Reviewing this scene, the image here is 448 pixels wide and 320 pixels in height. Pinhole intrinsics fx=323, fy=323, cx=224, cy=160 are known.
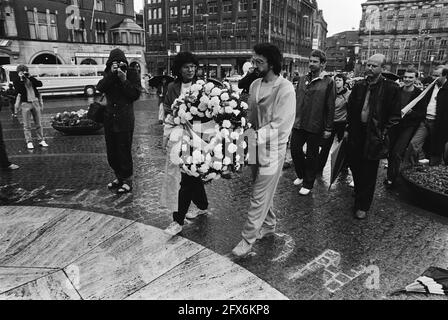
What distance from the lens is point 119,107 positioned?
16.5 feet

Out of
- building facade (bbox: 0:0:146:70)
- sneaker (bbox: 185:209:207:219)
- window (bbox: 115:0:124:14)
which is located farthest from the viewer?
window (bbox: 115:0:124:14)

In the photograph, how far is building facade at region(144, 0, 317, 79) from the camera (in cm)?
6184

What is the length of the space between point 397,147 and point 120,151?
4.80 m

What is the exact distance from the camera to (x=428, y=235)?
4113 millimetres

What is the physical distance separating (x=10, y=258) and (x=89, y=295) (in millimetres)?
1275

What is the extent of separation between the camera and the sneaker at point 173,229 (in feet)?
12.9

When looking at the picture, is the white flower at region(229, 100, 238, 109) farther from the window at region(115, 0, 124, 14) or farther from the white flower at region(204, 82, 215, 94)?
the window at region(115, 0, 124, 14)

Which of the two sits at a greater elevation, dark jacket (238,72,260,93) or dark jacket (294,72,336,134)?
dark jacket (238,72,260,93)

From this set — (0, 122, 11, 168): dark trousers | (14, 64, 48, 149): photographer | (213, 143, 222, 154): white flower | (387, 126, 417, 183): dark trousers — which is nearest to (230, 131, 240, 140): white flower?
(213, 143, 222, 154): white flower

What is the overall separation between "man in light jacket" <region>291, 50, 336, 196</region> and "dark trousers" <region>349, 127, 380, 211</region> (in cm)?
74

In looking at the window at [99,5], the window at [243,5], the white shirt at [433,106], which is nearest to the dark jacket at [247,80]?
the white shirt at [433,106]

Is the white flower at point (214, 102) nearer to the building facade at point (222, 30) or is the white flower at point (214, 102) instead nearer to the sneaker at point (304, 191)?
the sneaker at point (304, 191)

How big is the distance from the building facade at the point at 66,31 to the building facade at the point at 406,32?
66272 mm
